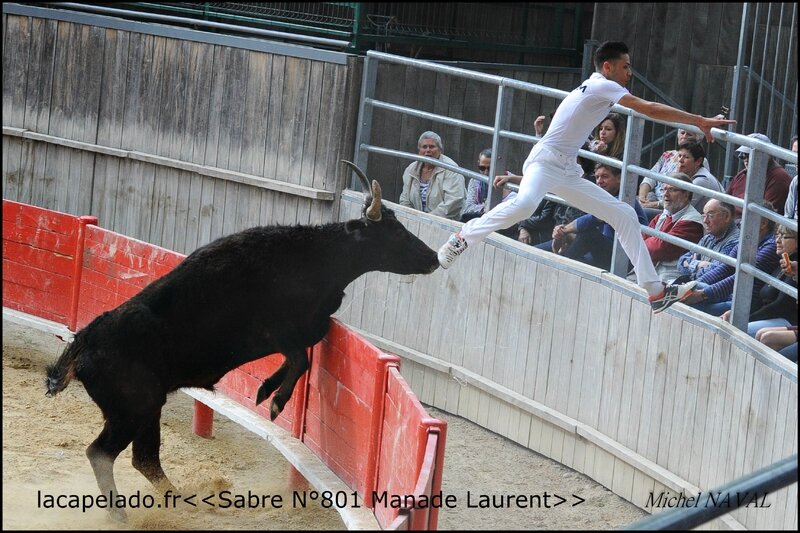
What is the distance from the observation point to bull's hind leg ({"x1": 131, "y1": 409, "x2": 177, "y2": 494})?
7.11m

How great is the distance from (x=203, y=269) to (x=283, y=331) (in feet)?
2.01

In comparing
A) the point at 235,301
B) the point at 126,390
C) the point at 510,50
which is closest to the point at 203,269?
the point at 235,301

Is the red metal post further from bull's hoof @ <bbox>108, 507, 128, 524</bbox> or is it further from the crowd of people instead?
bull's hoof @ <bbox>108, 507, 128, 524</bbox>

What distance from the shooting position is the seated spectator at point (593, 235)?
8234 mm

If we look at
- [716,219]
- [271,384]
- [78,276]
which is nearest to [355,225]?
[271,384]

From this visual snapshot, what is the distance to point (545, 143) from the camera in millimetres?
7102

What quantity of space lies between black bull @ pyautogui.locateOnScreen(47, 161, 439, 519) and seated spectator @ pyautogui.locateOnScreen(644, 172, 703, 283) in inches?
72.3

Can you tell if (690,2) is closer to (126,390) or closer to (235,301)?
(235,301)

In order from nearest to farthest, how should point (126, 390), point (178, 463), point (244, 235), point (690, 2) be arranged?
point (126, 390), point (244, 235), point (178, 463), point (690, 2)

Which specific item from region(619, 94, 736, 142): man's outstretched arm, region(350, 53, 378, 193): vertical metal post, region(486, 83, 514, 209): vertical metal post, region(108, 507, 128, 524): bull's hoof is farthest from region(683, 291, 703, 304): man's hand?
region(350, 53, 378, 193): vertical metal post

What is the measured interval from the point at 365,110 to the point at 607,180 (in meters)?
2.71

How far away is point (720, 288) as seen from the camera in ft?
23.1

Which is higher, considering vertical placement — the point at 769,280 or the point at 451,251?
the point at 769,280

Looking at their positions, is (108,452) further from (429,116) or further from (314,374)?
(429,116)
